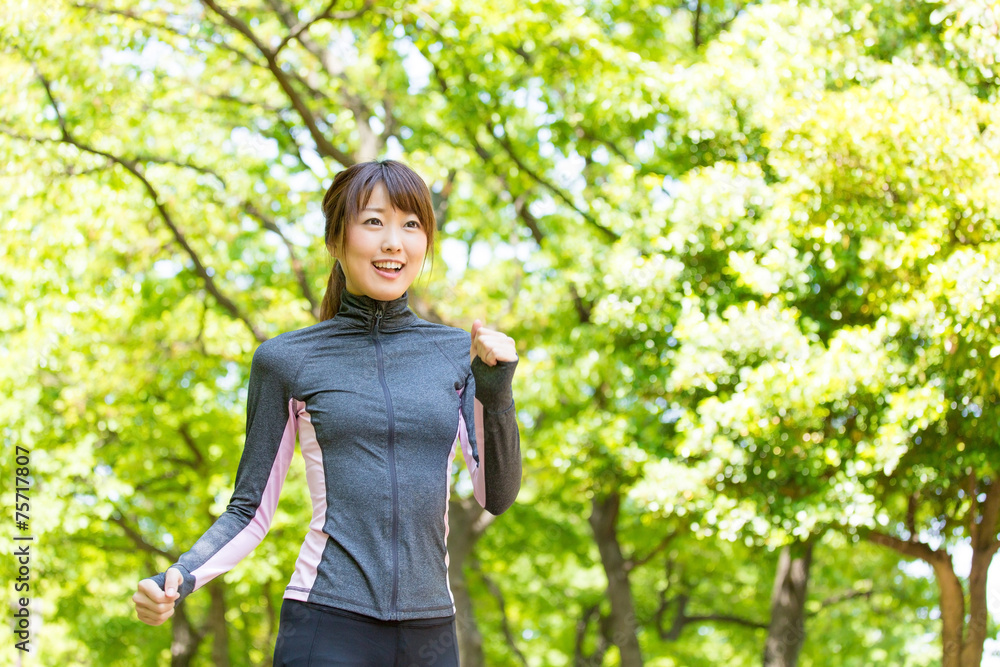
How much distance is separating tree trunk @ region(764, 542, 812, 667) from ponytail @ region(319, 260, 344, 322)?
400 inches

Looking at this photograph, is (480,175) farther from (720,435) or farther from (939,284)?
(939,284)

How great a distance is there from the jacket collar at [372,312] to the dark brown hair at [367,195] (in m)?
0.13

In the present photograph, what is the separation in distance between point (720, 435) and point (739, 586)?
9.78 meters

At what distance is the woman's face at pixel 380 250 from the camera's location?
2.22 metres

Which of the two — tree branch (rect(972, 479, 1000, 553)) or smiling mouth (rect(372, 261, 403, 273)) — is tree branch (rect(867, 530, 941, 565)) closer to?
tree branch (rect(972, 479, 1000, 553))

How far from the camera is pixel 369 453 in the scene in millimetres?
2055

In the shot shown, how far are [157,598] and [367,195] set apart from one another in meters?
0.98

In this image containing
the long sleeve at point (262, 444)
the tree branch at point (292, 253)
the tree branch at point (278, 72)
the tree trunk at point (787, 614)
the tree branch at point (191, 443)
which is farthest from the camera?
the tree branch at point (191, 443)

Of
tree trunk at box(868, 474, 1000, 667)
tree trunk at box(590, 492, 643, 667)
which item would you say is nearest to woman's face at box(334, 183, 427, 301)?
tree trunk at box(868, 474, 1000, 667)

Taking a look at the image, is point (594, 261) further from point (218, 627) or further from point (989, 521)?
point (218, 627)

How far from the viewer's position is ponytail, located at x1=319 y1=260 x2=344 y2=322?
2.41 meters

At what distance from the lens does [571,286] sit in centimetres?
1066
